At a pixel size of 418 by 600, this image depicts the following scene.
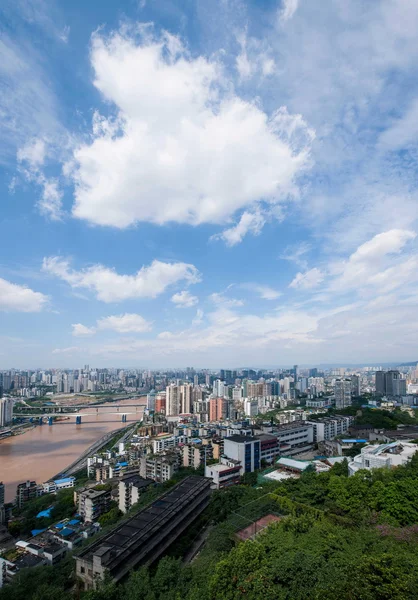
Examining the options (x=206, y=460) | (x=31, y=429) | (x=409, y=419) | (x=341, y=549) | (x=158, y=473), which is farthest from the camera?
(x=31, y=429)

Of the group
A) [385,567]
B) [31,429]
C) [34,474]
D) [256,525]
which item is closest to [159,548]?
→ [256,525]

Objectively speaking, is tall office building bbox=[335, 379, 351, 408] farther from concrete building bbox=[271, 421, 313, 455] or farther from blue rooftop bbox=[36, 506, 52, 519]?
blue rooftop bbox=[36, 506, 52, 519]

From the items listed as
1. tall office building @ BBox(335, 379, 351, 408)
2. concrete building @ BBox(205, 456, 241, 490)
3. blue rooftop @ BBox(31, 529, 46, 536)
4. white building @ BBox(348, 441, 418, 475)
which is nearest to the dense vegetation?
white building @ BBox(348, 441, 418, 475)

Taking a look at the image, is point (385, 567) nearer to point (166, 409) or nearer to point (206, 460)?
point (206, 460)

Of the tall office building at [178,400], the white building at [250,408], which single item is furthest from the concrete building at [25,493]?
the white building at [250,408]

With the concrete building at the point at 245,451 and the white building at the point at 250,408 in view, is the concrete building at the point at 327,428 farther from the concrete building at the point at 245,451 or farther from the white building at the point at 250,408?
the white building at the point at 250,408
